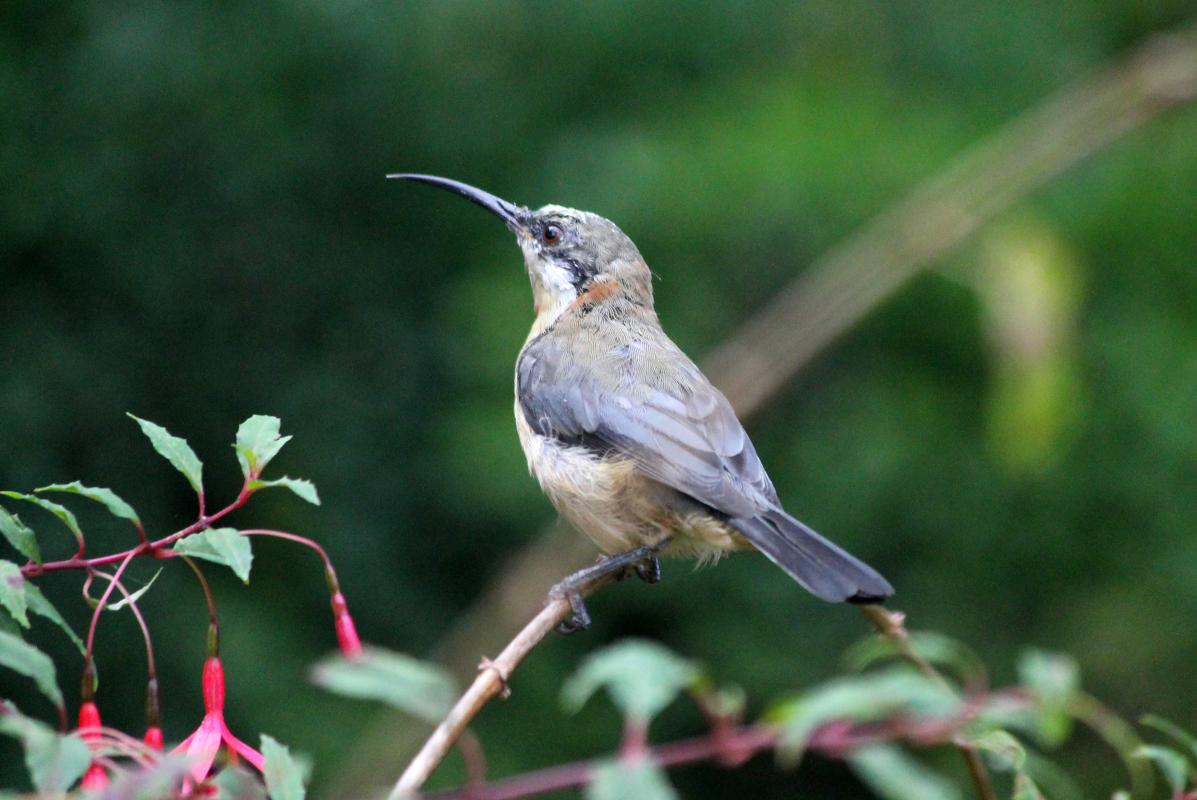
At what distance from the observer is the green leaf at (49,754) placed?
1.40m

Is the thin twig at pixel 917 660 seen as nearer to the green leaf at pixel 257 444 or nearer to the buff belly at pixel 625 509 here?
the green leaf at pixel 257 444

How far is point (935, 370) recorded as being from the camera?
6590 mm

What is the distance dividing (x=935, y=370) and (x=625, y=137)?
192cm

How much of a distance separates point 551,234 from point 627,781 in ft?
13.7

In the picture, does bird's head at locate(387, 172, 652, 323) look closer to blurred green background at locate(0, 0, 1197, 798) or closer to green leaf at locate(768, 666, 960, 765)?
blurred green background at locate(0, 0, 1197, 798)

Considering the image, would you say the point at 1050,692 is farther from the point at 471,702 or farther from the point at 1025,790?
the point at 471,702

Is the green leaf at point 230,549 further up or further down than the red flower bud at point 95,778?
further up

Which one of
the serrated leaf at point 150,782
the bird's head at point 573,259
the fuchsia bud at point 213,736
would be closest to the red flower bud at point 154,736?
the fuchsia bud at point 213,736

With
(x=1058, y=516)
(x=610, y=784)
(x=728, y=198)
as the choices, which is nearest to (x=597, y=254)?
(x=728, y=198)

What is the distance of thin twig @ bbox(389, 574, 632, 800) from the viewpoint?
1.66 meters

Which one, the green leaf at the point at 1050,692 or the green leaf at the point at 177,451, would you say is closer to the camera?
the green leaf at the point at 1050,692

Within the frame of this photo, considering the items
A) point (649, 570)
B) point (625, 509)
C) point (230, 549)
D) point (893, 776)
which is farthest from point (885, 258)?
point (893, 776)

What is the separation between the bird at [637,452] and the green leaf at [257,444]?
1.40m

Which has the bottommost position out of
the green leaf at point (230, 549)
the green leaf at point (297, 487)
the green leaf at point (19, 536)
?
the green leaf at point (230, 549)
